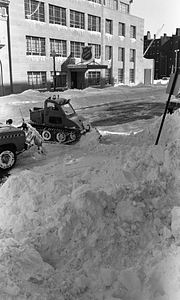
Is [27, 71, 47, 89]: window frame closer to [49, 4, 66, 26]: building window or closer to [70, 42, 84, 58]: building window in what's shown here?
[70, 42, 84, 58]: building window

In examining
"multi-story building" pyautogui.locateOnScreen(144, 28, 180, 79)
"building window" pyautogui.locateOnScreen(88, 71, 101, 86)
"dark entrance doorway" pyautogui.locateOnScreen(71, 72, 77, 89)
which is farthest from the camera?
"multi-story building" pyautogui.locateOnScreen(144, 28, 180, 79)

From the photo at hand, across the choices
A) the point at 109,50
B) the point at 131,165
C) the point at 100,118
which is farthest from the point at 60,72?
the point at 131,165

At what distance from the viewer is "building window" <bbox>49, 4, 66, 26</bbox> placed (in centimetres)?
3756

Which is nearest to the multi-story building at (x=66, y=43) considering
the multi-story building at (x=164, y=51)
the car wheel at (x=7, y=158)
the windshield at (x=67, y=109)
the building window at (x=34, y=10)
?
the building window at (x=34, y=10)

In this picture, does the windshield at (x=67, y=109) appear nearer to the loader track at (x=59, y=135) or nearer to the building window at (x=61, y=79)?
the loader track at (x=59, y=135)

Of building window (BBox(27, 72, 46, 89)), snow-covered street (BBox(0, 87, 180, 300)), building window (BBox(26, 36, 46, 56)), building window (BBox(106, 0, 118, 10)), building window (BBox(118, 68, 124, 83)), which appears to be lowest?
snow-covered street (BBox(0, 87, 180, 300))

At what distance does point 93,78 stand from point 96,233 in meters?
41.8

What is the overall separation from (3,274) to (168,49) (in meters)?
97.2

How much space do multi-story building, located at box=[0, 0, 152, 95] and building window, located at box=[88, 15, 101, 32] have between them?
0.43 ft

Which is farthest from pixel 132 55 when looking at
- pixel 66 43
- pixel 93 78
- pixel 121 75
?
pixel 66 43

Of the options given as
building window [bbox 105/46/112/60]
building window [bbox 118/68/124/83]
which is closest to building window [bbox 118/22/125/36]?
building window [bbox 105/46/112/60]

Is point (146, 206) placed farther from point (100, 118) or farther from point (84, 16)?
point (84, 16)

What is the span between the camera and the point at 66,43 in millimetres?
40094

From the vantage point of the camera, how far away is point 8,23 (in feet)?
104
